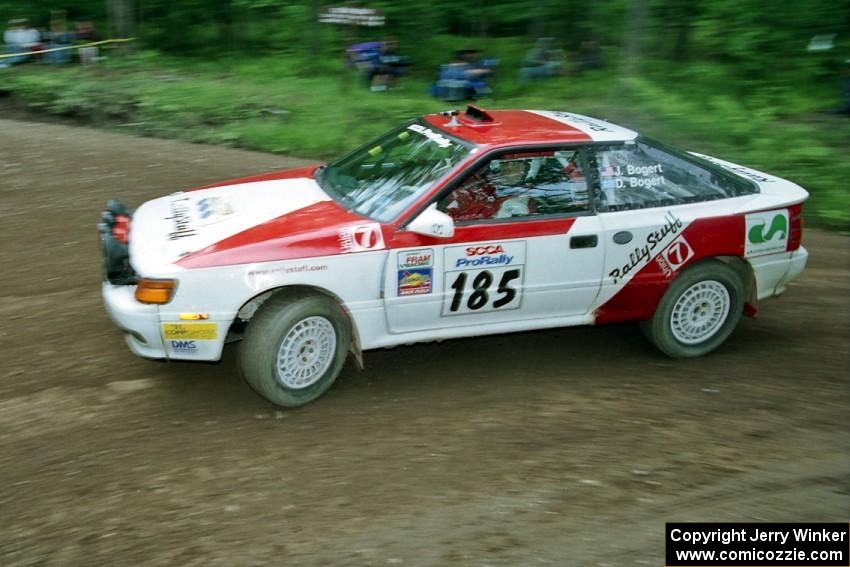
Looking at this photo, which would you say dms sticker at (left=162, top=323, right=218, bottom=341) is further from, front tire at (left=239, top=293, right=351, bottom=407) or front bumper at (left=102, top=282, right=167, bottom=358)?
front tire at (left=239, top=293, right=351, bottom=407)

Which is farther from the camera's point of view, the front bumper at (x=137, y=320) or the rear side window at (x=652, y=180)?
the rear side window at (x=652, y=180)

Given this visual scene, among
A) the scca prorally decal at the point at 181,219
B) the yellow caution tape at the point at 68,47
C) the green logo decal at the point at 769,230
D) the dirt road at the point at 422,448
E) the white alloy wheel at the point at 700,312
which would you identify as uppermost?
the yellow caution tape at the point at 68,47

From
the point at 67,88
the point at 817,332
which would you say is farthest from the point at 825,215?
the point at 67,88

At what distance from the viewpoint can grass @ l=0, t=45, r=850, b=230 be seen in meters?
11.5

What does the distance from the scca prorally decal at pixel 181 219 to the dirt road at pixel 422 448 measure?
3.29 ft

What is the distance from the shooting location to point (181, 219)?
17.5 ft

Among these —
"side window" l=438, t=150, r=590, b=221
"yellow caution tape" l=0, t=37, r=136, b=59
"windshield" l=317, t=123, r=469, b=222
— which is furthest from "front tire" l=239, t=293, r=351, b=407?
"yellow caution tape" l=0, t=37, r=136, b=59

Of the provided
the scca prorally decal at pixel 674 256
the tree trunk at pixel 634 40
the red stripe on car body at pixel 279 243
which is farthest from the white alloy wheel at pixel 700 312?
the tree trunk at pixel 634 40

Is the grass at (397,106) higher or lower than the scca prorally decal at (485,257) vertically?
higher

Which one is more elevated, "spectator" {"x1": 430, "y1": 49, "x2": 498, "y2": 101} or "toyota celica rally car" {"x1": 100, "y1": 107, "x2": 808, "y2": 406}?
"spectator" {"x1": 430, "y1": 49, "x2": 498, "y2": 101}

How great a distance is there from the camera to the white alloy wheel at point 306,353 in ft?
16.3

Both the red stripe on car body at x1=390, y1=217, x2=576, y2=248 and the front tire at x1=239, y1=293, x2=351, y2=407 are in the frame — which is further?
the red stripe on car body at x1=390, y1=217, x2=576, y2=248

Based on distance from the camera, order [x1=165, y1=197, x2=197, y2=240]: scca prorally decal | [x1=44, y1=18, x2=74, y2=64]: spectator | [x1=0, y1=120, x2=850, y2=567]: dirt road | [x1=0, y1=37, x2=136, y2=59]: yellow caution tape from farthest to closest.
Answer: [x1=44, y1=18, x2=74, y2=64]: spectator
[x1=0, y1=37, x2=136, y2=59]: yellow caution tape
[x1=165, y1=197, x2=197, y2=240]: scca prorally decal
[x1=0, y1=120, x2=850, y2=567]: dirt road

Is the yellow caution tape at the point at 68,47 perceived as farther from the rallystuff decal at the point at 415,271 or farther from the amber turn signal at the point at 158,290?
the rallystuff decal at the point at 415,271
